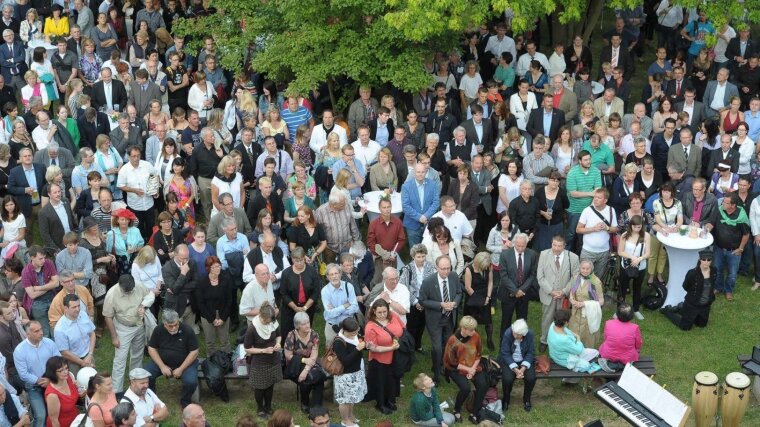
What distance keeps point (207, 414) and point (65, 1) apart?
37.0ft

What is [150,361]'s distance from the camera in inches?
555

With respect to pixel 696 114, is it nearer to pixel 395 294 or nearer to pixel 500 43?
pixel 500 43

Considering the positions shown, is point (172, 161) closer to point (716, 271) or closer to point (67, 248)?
point (67, 248)

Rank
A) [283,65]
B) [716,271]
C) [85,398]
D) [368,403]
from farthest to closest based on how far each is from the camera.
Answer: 1. [283,65]
2. [716,271]
3. [368,403]
4. [85,398]

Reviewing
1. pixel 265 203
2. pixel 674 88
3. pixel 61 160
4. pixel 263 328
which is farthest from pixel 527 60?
pixel 263 328

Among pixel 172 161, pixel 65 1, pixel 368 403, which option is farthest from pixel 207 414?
pixel 65 1

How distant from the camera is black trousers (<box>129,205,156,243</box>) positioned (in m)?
16.8

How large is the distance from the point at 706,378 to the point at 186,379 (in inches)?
229

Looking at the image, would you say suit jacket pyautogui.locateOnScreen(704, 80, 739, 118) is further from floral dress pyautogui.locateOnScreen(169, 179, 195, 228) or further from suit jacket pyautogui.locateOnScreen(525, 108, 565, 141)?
floral dress pyautogui.locateOnScreen(169, 179, 195, 228)

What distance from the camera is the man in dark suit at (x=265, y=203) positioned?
16109 mm

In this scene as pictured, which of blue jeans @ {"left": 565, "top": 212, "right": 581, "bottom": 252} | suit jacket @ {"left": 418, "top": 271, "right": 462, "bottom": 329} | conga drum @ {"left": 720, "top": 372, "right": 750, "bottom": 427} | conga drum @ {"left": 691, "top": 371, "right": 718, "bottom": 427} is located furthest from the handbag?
blue jeans @ {"left": 565, "top": 212, "right": 581, "bottom": 252}

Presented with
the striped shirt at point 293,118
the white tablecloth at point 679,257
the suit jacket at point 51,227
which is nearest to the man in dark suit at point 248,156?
the striped shirt at point 293,118

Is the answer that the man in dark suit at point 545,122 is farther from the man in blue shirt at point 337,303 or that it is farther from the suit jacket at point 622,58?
the man in blue shirt at point 337,303

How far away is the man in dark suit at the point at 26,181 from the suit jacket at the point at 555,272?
22.2 ft
